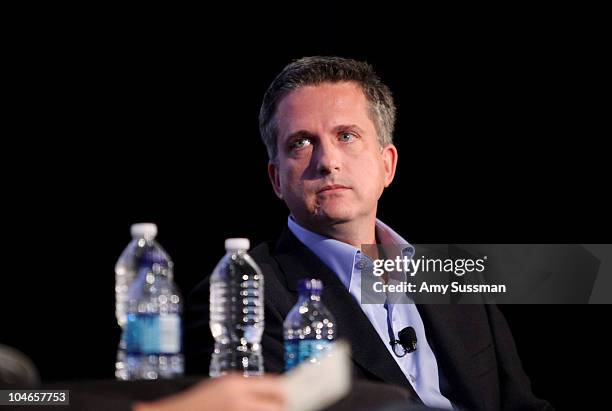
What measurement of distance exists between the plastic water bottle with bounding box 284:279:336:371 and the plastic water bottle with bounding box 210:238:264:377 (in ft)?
0.27

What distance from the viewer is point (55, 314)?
326 centimetres

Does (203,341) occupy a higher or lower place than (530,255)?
lower

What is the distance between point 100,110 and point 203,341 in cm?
135

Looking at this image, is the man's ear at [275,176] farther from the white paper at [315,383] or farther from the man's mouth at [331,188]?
the white paper at [315,383]

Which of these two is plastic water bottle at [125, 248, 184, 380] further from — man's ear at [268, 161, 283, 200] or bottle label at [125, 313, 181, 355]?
man's ear at [268, 161, 283, 200]

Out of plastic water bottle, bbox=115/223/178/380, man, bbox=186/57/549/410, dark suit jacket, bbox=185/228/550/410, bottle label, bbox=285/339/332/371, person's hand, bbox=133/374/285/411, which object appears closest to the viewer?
person's hand, bbox=133/374/285/411

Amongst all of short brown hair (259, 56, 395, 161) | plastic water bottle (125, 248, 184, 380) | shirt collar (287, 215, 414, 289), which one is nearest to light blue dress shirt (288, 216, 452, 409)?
shirt collar (287, 215, 414, 289)

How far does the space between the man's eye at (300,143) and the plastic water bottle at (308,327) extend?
1.79 ft

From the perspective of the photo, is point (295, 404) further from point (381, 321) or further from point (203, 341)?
point (381, 321)

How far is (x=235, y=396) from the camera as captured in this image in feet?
4.07

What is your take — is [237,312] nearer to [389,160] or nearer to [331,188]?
[331,188]

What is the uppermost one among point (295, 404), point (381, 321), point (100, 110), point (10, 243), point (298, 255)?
point (100, 110)

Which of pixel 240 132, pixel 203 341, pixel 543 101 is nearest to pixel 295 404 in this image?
pixel 203 341

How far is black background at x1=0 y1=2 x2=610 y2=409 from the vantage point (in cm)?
328
